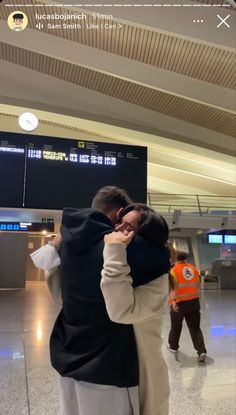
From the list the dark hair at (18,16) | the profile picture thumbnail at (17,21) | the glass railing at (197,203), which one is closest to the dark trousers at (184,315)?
the profile picture thumbnail at (17,21)

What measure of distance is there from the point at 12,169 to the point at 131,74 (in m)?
4.66

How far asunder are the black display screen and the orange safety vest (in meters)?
1.40

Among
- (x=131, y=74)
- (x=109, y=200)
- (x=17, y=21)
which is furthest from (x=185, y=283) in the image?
(x=17, y=21)

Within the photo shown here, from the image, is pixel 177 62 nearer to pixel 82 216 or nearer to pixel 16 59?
pixel 16 59

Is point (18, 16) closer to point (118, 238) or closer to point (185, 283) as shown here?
point (185, 283)

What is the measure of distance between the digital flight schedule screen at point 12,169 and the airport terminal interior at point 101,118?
2 cm

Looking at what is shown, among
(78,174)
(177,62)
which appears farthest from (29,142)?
(177,62)

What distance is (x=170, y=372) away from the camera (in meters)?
4.68

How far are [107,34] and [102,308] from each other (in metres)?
8.06

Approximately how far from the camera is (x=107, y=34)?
8125 mm

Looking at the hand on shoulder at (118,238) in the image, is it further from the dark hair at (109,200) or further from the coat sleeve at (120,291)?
the dark hair at (109,200)

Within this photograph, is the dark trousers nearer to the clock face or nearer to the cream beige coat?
the cream beige coat

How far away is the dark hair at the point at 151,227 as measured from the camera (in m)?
1.43

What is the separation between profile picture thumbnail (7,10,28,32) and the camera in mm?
7133
